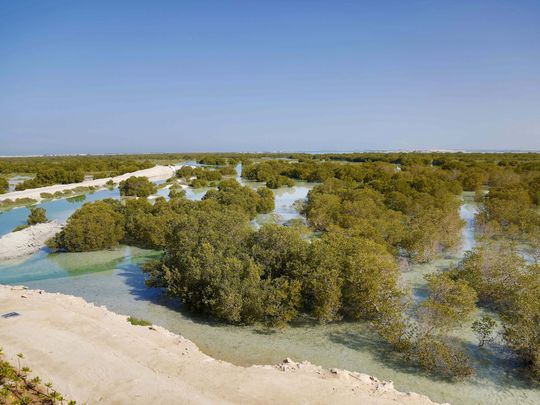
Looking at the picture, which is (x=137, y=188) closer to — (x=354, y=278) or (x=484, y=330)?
(x=354, y=278)

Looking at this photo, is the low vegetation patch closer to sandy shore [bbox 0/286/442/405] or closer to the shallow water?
sandy shore [bbox 0/286/442/405]

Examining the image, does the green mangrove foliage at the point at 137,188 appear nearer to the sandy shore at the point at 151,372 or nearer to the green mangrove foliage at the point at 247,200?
the green mangrove foliage at the point at 247,200

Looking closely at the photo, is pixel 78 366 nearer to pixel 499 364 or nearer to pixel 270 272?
pixel 270 272

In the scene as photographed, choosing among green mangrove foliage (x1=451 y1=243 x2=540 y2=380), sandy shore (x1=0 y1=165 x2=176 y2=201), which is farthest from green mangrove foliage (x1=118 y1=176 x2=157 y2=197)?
green mangrove foliage (x1=451 y1=243 x2=540 y2=380)

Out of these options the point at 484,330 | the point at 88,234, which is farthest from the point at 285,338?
the point at 88,234

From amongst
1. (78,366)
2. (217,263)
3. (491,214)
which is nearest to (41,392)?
(78,366)

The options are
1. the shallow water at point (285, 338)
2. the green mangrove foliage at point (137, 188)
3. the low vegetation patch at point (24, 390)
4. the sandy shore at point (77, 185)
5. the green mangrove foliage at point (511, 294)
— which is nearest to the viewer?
the low vegetation patch at point (24, 390)

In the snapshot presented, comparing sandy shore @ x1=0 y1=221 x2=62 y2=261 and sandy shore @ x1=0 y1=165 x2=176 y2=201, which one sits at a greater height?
sandy shore @ x1=0 y1=165 x2=176 y2=201

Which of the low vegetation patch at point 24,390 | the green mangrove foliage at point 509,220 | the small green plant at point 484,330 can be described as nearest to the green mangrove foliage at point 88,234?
the low vegetation patch at point 24,390
